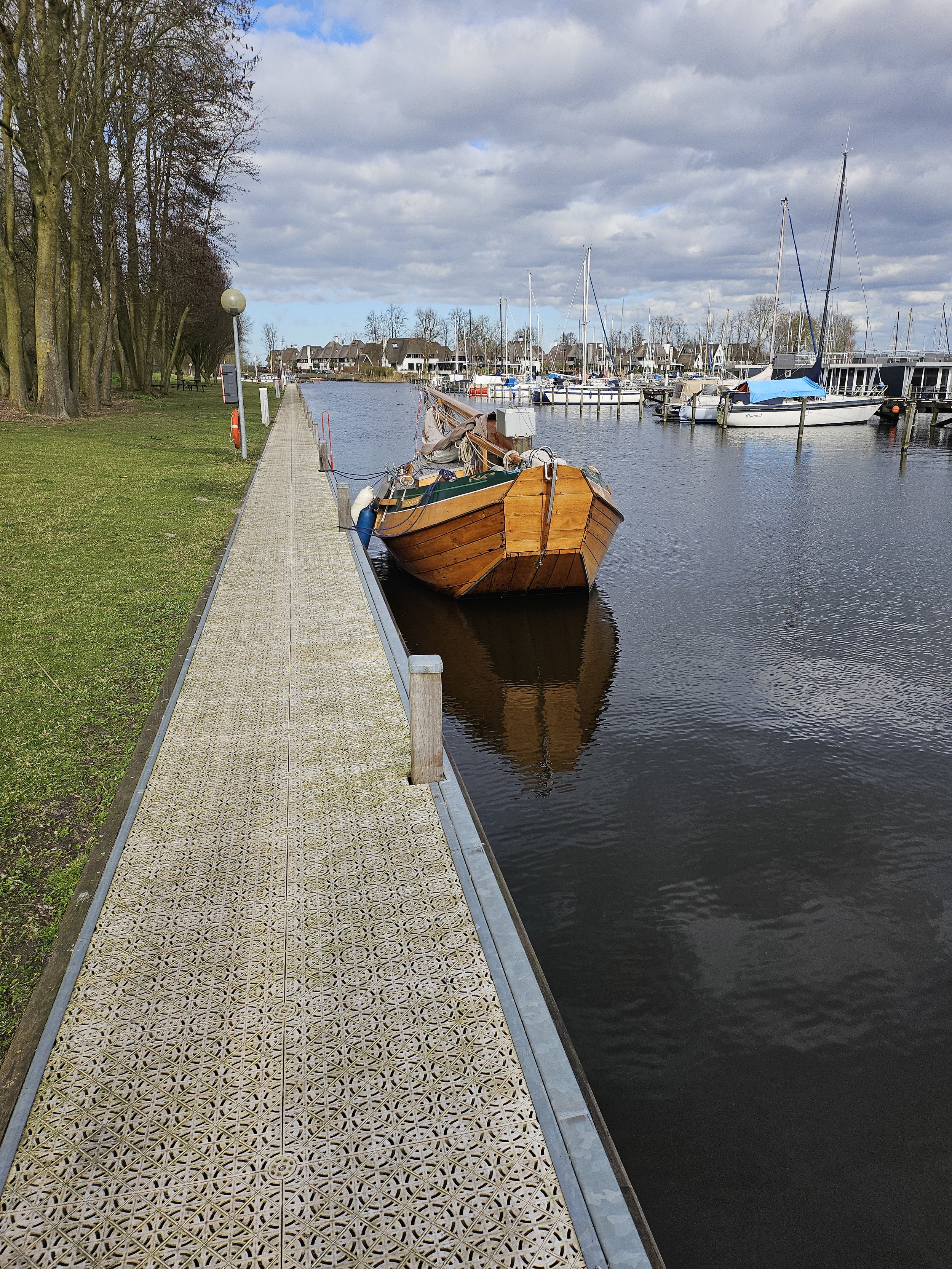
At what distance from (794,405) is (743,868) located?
41966mm

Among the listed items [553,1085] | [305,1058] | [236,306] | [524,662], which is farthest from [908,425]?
[305,1058]

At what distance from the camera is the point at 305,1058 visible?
3.30m

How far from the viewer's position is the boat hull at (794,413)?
4294cm

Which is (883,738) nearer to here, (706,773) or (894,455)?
(706,773)

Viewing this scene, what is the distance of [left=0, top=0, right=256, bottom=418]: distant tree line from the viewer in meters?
21.6

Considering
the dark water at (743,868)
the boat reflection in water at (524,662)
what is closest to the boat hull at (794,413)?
the dark water at (743,868)

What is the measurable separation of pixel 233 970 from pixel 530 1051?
55.2 inches

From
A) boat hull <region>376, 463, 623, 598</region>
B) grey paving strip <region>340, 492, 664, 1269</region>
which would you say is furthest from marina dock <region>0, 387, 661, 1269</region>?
boat hull <region>376, 463, 623, 598</region>

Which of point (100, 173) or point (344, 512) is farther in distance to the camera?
point (100, 173)

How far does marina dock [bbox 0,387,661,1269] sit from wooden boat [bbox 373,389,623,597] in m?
6.49

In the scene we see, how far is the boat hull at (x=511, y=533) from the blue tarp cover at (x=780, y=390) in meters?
34.2

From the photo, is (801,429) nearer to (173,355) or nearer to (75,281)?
(75,281)

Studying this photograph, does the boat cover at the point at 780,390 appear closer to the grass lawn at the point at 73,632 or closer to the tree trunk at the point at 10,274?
the grass lawn at the point at 73,632

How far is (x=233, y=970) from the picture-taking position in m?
3.80
